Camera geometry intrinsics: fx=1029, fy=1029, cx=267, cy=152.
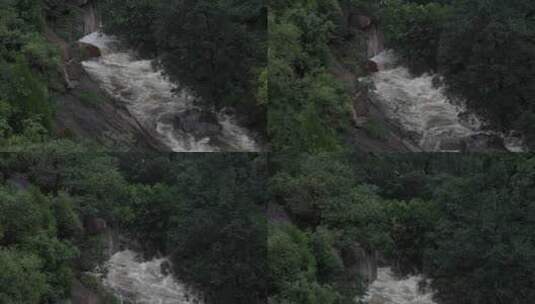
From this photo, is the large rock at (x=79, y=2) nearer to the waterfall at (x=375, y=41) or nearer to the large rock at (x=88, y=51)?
the large rock at (x=88, y=51)

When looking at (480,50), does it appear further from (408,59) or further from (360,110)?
(360,110)

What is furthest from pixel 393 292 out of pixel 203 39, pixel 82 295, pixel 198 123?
pixel 203 39

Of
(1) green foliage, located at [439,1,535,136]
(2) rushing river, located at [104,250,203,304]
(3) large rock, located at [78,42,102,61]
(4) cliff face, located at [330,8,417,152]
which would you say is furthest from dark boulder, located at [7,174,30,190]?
(1) green foliage, located at [439,1,535,136]

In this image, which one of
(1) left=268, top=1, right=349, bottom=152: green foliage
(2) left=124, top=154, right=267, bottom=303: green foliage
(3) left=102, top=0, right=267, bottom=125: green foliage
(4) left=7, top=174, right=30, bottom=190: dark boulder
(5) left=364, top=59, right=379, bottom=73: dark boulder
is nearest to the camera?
(1) left=268, top=1, right=349, bottom=152: green foliage

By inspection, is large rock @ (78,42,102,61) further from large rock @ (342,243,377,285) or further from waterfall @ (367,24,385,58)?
large rock @ (342,243,377,285)

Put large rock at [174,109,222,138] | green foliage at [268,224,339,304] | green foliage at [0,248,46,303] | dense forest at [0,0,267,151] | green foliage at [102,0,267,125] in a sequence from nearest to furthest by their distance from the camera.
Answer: green foliage at [0,248,46,303] < dense forest at [0,0,267,151] < large rock at [174,109,222,138] < green foliage at [268,224,339,304] < green foliage at [102,0,267,125]
